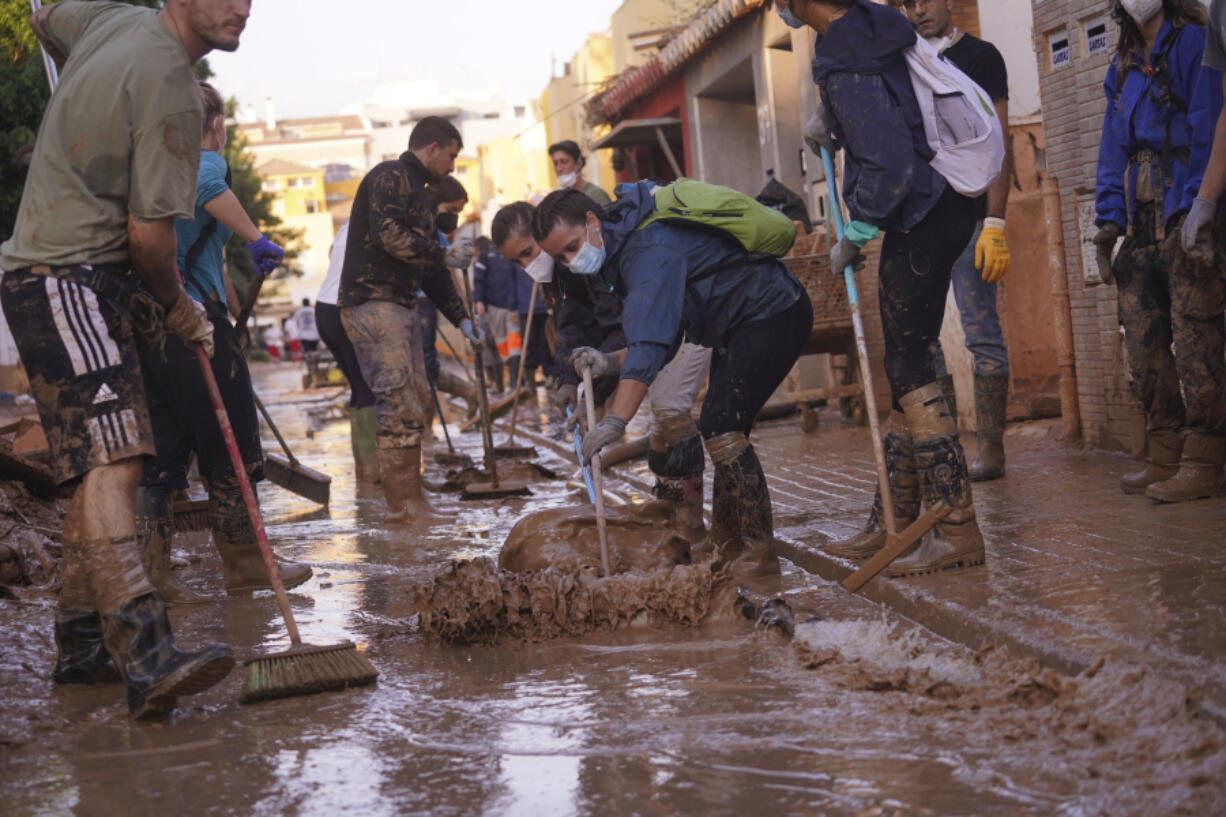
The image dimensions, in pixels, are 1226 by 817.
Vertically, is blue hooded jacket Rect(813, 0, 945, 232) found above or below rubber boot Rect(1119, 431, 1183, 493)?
above

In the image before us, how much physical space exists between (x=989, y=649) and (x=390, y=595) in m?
2.64

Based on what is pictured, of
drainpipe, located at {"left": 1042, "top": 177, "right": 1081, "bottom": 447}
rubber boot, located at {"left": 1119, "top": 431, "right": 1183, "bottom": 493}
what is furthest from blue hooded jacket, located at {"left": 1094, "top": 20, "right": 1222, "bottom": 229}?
Result: drainpipe, located at {"left": 1042, "top": 177, "right": 1081, "bottom": 447}

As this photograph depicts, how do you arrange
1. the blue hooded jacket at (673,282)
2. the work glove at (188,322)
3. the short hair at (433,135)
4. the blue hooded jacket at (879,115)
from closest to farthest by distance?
the work glove at (188,322), the blue hooded jacket at (879,115), the blue hooded jacket at (673,282), the short hair at (433,135)

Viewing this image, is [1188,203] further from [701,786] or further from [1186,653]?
[701,786]

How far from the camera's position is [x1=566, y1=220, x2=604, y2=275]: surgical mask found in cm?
513

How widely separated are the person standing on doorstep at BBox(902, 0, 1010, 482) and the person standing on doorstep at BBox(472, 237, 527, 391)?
1178cm

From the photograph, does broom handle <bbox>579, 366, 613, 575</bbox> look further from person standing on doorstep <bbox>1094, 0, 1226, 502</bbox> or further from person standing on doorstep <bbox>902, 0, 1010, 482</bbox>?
person standing on doorstep <bbox>1094, 0, 1226, 502</bbox>

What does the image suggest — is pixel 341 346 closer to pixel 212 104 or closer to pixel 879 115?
pixel 212 104

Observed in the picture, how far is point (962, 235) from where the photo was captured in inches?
192

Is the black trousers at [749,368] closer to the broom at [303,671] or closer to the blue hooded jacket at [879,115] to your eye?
the blue hooded jacket at [879,115]

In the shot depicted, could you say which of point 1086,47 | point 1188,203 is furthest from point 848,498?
point 1086,47

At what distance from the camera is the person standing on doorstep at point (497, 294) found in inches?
733

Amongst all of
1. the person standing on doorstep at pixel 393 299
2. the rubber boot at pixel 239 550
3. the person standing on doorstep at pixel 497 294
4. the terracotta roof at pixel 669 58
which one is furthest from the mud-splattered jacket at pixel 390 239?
the person standing on doorstep at pixel 497 294

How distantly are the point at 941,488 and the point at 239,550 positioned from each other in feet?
9.54
